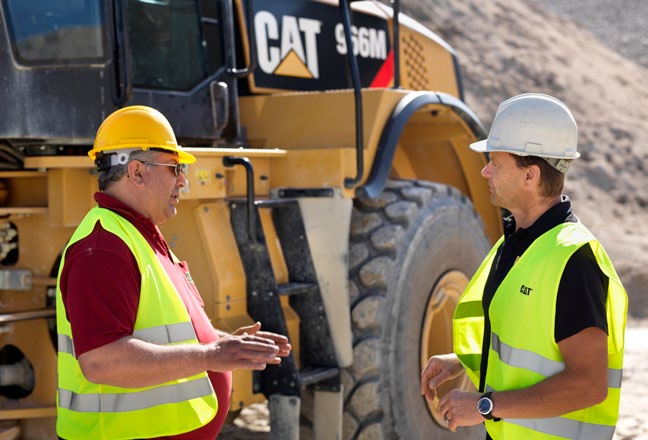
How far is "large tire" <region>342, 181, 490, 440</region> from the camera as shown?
4.83 m

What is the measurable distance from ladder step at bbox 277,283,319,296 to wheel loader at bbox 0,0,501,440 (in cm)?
2

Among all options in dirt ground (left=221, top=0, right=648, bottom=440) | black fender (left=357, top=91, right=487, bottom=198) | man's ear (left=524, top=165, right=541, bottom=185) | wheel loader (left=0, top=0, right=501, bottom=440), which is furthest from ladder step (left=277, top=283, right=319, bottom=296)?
dirt ground (left=221, top=0, right=648, bottom=440)

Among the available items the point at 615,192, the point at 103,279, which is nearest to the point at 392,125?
the point at 103,279

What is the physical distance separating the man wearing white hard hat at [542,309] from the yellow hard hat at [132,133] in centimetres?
99

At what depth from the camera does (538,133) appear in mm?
2906

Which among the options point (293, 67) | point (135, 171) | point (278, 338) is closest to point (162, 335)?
point (278, 338)

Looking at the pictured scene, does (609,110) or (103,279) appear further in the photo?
(609,110)

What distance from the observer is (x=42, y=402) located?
4.35 meters

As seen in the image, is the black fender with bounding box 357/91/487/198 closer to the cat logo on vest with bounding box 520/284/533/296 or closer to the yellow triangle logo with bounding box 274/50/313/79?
the yellow triangle logo with bounding box 274/50/313/79

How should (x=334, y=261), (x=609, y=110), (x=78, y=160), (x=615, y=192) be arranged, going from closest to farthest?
(x=78, y=160) → (x=334, y=261) → (x=615, y=192) → (x=609, y=110)

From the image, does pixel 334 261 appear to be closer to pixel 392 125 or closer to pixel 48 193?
pixel 392 125

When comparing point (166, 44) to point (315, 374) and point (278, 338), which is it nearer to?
point (315, 374)

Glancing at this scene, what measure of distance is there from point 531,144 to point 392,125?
86.5 inches

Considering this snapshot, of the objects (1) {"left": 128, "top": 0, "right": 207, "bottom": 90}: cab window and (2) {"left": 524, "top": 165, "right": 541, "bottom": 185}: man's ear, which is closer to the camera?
(2) {"left": 524, "top": 165, "right": 541, "bottom": 185}: man's ear
